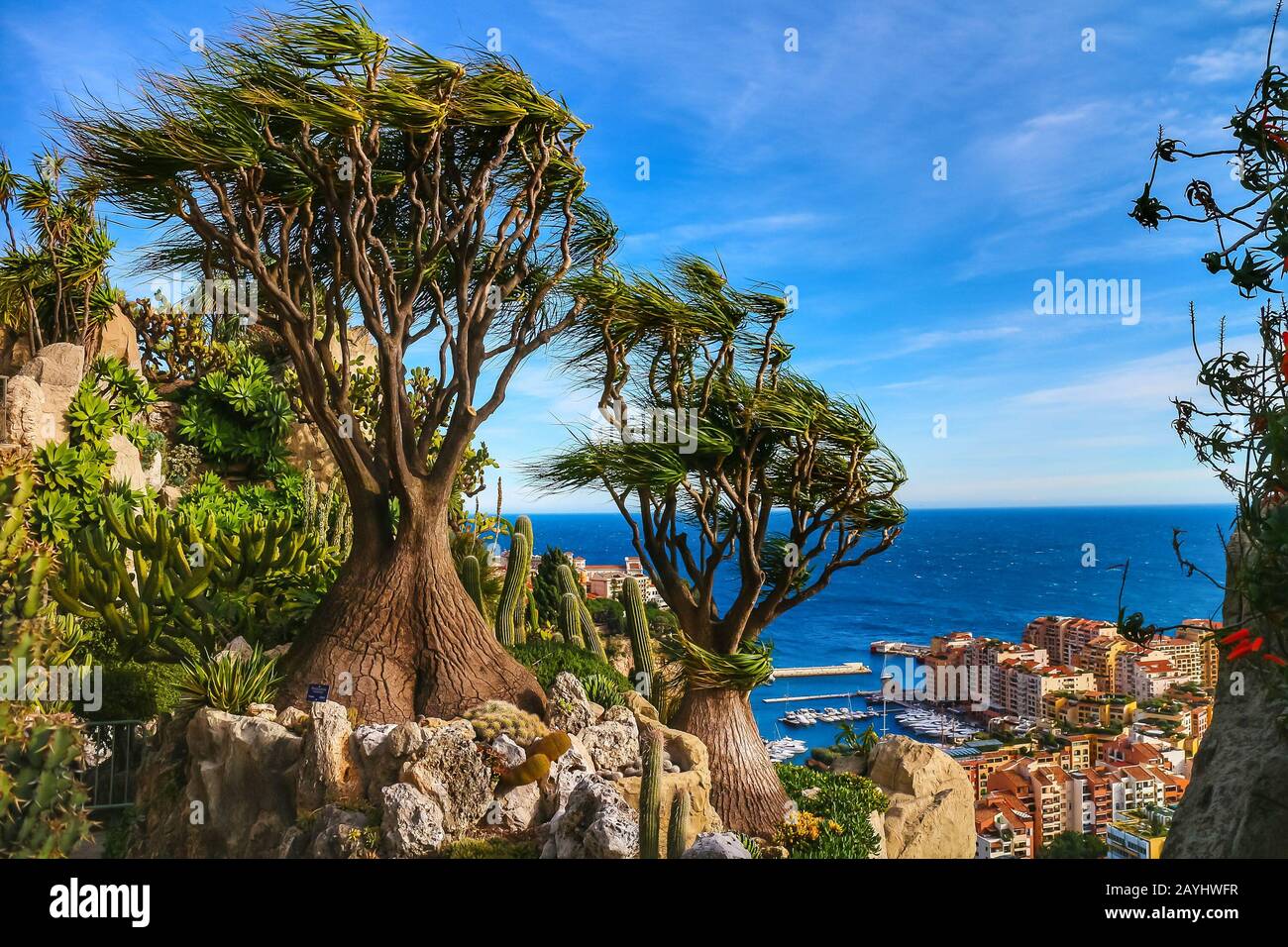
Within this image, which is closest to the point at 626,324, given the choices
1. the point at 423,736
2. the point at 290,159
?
the point at 290,159

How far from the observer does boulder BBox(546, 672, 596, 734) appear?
248 inches

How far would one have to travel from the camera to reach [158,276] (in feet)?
30.0

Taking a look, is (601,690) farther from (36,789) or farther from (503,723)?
(36,789)

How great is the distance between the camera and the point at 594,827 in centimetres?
423

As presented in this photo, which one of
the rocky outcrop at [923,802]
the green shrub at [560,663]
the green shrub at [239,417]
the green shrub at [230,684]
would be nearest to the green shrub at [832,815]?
the rocky outcrop at [923,802]

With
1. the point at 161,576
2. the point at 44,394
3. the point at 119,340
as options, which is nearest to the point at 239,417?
the point at 119,340

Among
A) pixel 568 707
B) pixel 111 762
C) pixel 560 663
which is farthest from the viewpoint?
pixel 560 663

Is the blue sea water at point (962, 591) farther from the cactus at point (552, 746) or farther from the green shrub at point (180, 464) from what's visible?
the green shrub at point (180, 464)

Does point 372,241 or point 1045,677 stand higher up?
point 372,241

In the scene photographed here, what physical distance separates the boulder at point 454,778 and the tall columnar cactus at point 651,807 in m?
1.11

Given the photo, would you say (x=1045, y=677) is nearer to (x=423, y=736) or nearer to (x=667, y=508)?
(x=667, y=508)

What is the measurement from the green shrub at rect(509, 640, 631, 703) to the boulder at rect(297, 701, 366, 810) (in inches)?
91.9

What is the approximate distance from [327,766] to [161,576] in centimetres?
349

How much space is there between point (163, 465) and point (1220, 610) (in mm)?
16582
